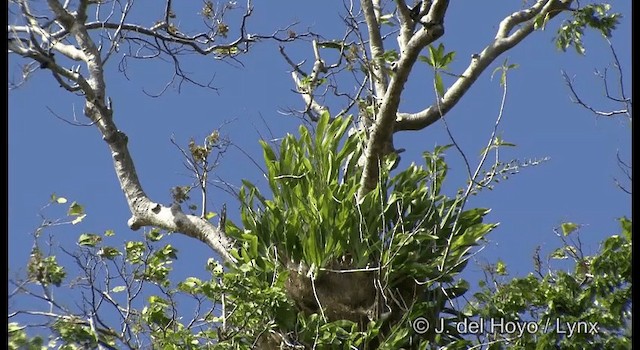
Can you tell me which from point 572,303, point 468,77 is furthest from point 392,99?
point 572,303

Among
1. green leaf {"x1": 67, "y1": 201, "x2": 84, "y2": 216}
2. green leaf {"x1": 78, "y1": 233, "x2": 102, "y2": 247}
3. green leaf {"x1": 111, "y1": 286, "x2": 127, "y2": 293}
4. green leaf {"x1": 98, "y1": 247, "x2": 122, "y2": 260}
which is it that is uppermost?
green leaf {"x1": 67, "y1": 201, "x2": 84, "y2": 216}

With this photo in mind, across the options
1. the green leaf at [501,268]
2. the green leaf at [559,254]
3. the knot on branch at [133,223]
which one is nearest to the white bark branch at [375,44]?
the green leaf at [501,268]

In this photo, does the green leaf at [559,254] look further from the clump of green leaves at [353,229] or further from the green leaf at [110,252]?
the green leaf at [110,252]

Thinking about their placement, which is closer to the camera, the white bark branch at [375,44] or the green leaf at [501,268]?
the green leaf at [501,268]

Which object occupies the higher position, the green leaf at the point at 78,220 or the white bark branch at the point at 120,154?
the white bark branch at the point at 120,154

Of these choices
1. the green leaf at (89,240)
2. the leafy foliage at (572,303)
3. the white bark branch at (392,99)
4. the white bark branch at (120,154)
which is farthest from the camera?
the white bark branch at (120,154)

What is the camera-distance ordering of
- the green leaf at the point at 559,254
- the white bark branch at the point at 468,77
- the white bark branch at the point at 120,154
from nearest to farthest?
the green leaf at the point at 559,254, the white bark branch at the point at 120,154, the white bark branch at the point at 468,77

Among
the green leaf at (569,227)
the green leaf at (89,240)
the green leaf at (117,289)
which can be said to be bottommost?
the green leaf at (569,227)

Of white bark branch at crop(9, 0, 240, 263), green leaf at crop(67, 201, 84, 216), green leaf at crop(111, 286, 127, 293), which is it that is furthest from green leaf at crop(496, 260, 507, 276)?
green leaf at crop(67, 201, 84, 216)

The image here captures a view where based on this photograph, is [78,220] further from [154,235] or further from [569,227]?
[569,227]

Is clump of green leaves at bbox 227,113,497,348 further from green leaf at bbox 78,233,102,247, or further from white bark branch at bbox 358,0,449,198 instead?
green leaf at bbox 78,233,102,247

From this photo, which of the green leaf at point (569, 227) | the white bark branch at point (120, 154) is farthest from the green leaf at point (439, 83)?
the white bark branch at point (120, 154)

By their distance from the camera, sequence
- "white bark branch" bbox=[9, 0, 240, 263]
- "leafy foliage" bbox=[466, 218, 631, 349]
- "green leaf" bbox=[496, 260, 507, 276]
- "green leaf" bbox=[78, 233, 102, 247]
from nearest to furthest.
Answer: "leafy foliage" bbox=[466, 218, 631, 349]
"green leaf" bbox=[496, 260, 507, 276]
"green leaf" bbox=[78, 233, 102, 247]
"white bark branch" bbox=[9, 0, 240, 263]
